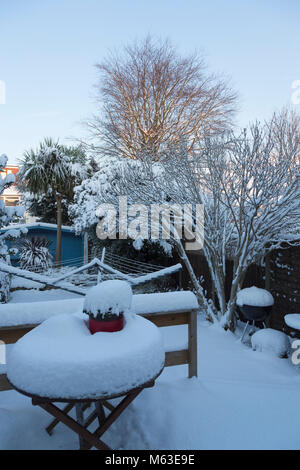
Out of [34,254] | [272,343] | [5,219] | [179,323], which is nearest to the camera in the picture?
[179,323]

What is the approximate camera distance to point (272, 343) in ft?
12.0

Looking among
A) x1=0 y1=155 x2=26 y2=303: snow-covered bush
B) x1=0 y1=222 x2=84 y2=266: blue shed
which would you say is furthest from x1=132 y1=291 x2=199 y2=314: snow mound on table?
x1=0 y1=222 x2=84 y2=266: blue shed

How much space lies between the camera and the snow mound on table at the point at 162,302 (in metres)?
2.27

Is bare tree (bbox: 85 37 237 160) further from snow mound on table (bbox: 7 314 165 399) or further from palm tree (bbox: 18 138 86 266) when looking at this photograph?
snow mound on table (bbox: 7 314 165 399)

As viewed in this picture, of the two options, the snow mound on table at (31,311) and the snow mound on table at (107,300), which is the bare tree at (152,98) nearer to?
the snow mound on table at (31,311)

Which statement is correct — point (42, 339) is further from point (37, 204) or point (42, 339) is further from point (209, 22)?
point (37, 204)

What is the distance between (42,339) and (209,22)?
9825mm

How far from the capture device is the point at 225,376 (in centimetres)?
300

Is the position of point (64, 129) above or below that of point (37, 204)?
above

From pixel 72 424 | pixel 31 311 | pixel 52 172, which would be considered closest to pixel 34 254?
pixel 52 172

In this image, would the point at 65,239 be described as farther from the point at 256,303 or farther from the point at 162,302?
the point at 162,302

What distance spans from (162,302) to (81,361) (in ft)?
3.38
